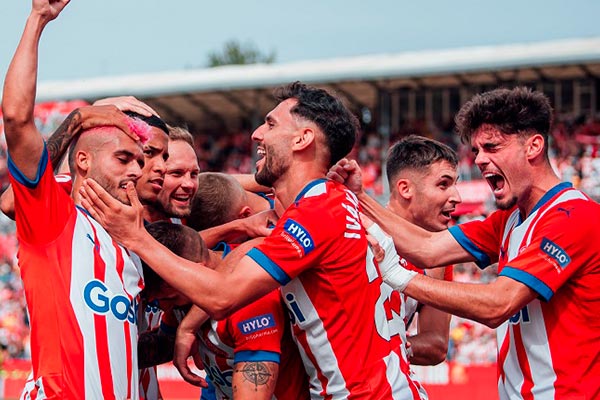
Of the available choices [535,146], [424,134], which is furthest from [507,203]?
[424,134]

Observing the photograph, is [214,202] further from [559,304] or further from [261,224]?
[559,304]

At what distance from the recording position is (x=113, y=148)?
4.74 m

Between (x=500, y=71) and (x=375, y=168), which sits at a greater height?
(x=500, y=71)

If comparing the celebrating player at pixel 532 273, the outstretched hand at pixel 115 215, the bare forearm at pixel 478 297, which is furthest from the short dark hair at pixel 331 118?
the outstretched hand at pixel 115 215

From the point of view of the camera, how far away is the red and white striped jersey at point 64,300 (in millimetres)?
4211

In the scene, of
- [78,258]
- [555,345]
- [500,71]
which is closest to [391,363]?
[555,345]

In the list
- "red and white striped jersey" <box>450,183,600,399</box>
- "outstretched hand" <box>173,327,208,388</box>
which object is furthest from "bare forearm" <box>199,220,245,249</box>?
"red and white striped jersey" <box>450,183,600,399</box>

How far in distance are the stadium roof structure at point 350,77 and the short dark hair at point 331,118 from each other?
22.8 meters

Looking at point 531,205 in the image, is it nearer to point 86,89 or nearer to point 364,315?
point 364,315

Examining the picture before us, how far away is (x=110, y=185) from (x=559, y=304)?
2562mm

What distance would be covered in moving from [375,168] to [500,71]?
16.9ft

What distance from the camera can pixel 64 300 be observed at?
14.1 feet

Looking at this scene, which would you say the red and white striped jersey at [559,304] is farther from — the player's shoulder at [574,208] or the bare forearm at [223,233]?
the bare forearm at [223,233]

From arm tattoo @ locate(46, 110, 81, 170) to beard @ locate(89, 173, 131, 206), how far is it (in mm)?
240
